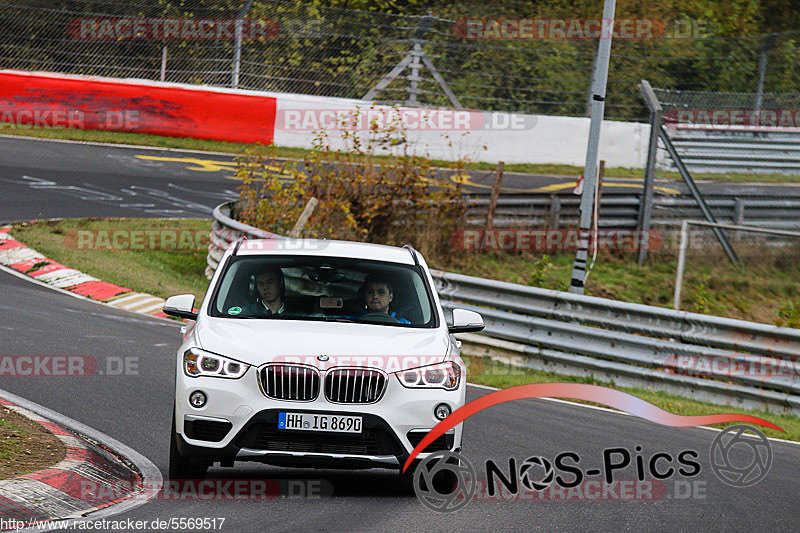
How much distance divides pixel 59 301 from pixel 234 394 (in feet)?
30.7

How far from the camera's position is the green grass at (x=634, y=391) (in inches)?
480

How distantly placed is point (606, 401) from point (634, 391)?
2.40 feet

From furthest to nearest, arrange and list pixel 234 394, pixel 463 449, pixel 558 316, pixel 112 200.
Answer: pixel 112 200
pixel 558 316
pixel 463 449
pixel 234 394

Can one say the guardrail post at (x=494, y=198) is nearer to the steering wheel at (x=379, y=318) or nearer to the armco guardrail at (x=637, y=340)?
the armco guardrail at (x=637, y=340)

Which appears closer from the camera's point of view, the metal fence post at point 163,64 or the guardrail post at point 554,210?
the guardrail post at point 554,210

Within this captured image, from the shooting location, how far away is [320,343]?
7.22 metres

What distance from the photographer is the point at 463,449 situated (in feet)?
29.8

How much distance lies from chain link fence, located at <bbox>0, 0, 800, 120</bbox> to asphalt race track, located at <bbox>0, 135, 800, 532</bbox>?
37.5ft

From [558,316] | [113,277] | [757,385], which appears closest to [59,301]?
[113,277]

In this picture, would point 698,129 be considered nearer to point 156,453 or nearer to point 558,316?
point 558,316

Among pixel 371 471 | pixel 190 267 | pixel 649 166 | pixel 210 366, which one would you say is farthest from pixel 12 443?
pixel 649 166

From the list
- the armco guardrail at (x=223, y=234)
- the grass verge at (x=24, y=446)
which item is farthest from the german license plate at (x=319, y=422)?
the armco guardrail at (x=223, y=234)

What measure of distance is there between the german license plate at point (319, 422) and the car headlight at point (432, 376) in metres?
0.42

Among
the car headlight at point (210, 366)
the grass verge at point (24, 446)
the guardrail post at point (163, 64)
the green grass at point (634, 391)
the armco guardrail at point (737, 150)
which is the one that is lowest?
the green grass at point (634, 391)
